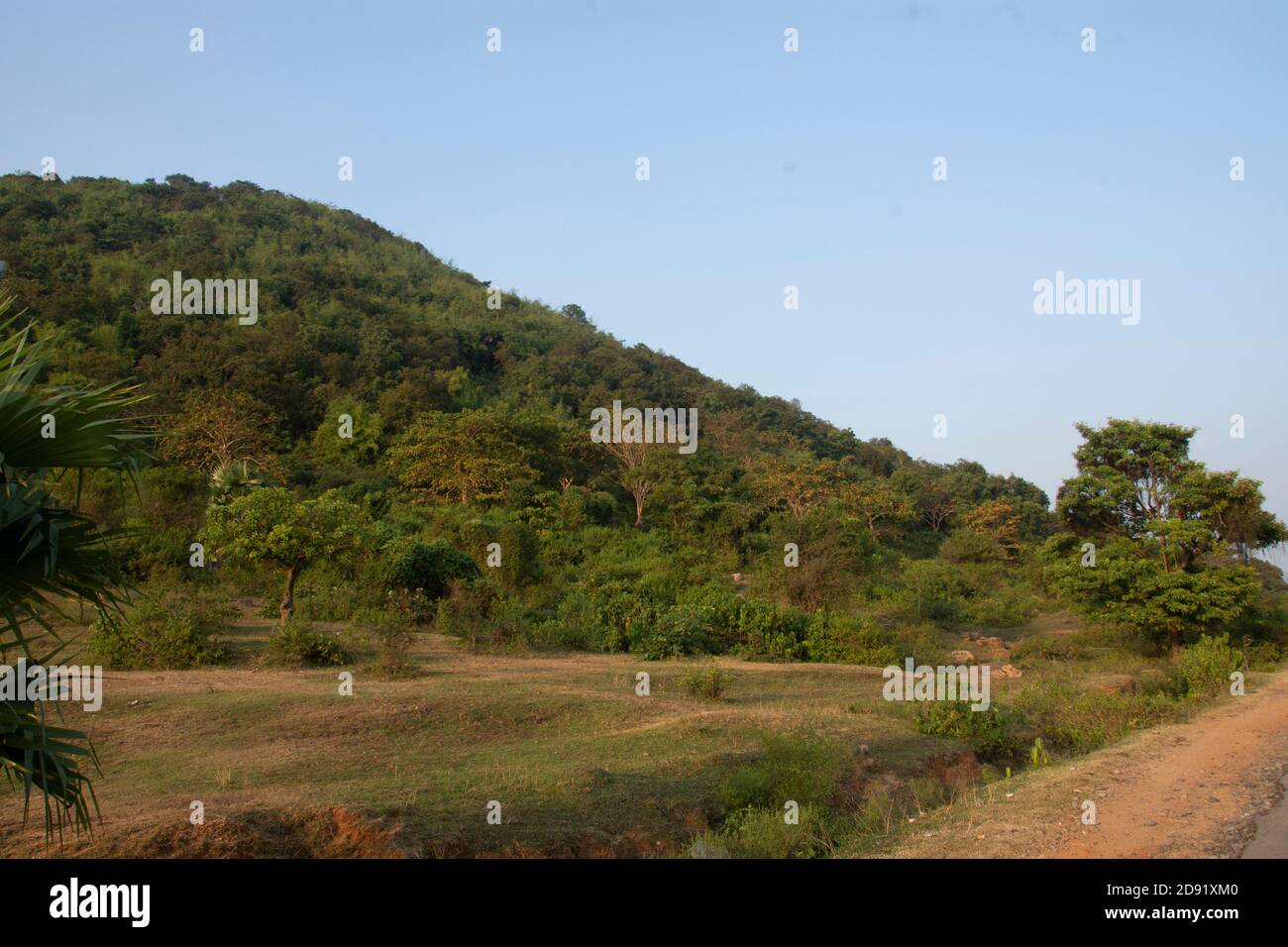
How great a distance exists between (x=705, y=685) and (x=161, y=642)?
25.9 ft

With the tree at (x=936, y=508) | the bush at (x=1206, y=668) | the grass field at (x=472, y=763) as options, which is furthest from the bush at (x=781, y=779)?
the tree at (x=936, y=508)

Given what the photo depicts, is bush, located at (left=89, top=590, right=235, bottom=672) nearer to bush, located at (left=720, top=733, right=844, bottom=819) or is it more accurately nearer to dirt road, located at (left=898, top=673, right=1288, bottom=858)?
bush, located at (left=720, top=733, right=844, bottom=819)

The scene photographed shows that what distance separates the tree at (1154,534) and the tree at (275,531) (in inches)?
547

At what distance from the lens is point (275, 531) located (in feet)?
49.1

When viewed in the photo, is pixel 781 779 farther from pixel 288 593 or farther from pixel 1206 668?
pixel 1206 668

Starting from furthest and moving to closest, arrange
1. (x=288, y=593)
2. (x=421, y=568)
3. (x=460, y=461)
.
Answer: (x=460, y=461), (x=421, y=568), (x=288, y=593)

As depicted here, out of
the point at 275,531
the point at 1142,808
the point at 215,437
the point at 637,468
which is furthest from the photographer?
the point at 637,468

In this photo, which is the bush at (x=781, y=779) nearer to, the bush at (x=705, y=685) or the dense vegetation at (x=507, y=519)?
the dense vegetation at (x=507, y=519)

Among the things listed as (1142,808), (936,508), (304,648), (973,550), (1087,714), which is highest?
(936,508)

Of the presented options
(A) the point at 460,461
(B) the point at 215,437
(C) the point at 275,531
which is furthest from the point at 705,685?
(B) the point at 215,437

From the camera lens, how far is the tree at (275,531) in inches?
593

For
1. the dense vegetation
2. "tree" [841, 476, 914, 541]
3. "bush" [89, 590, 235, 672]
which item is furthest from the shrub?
"tree" [841, 476, 914, 541]

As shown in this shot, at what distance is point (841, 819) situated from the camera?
7992mm
